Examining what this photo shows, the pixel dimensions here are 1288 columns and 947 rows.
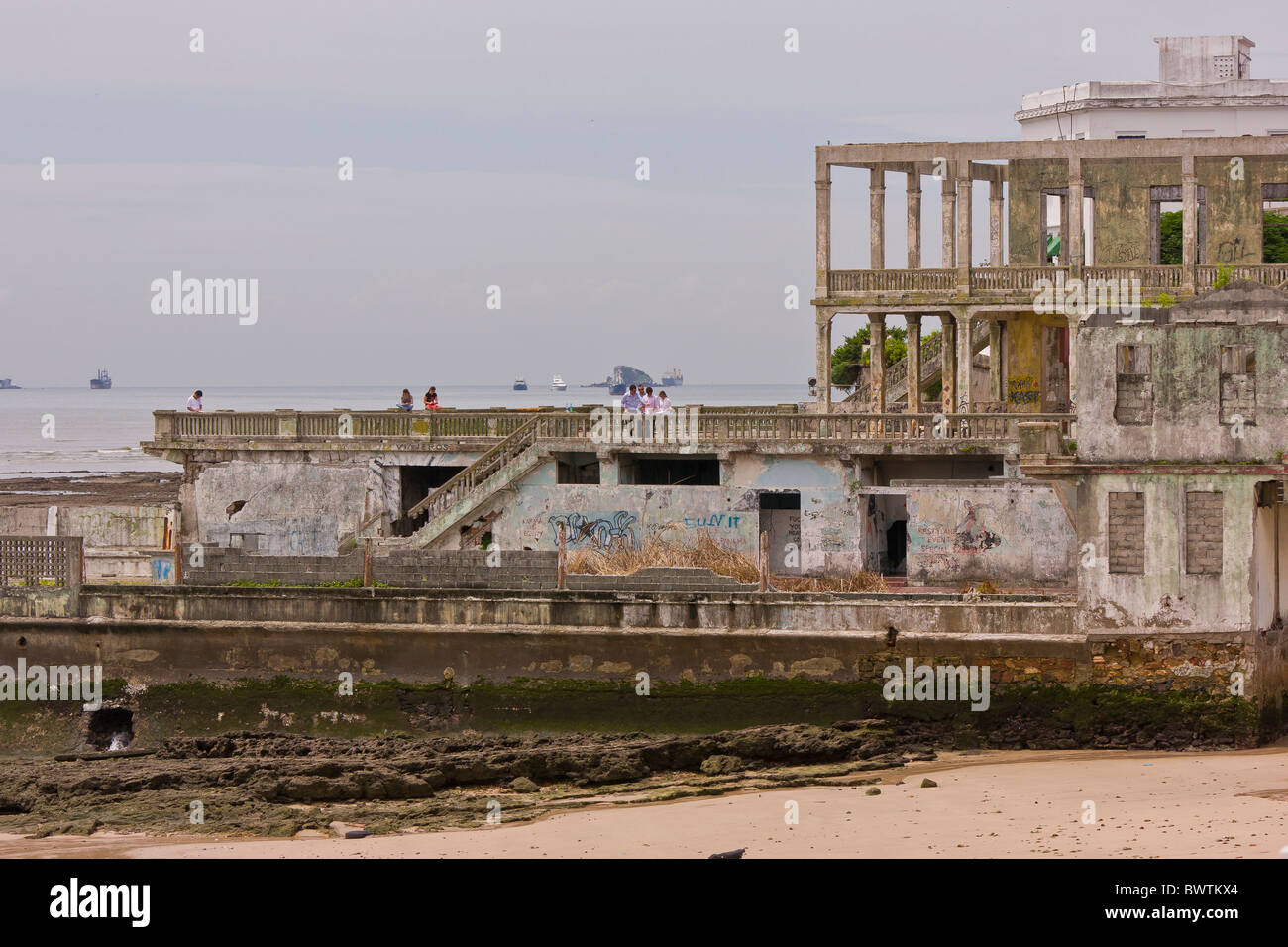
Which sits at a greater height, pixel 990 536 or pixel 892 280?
pixel 892 280

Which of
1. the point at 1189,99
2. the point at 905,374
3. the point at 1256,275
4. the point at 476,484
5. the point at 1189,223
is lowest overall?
the point at 476,484

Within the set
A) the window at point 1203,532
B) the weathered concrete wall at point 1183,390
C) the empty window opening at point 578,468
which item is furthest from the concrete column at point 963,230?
the window at point 1203,532

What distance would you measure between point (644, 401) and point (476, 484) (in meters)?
4.35

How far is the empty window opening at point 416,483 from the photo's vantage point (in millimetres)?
41066

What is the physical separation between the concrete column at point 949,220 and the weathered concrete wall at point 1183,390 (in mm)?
13309

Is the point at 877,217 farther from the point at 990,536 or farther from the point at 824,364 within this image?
the point at 990,536

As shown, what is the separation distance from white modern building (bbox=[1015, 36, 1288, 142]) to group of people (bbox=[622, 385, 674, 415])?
24.3 meters

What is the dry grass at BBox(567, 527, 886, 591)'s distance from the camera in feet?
115

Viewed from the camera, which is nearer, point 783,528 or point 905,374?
point 783,528

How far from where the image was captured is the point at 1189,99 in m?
60.2

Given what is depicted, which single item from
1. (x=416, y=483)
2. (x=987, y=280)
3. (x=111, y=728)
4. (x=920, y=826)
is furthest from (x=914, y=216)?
(x=920, y=826)

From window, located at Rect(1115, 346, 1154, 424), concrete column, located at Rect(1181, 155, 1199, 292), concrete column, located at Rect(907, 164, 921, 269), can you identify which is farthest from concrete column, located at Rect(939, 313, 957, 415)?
window, located at Rect(1115, 346, 1154, 424)

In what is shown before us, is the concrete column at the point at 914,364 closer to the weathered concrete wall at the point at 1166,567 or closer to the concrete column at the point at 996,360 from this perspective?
the concrete column at the point at 996,360

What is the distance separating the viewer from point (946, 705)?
29016 mm
